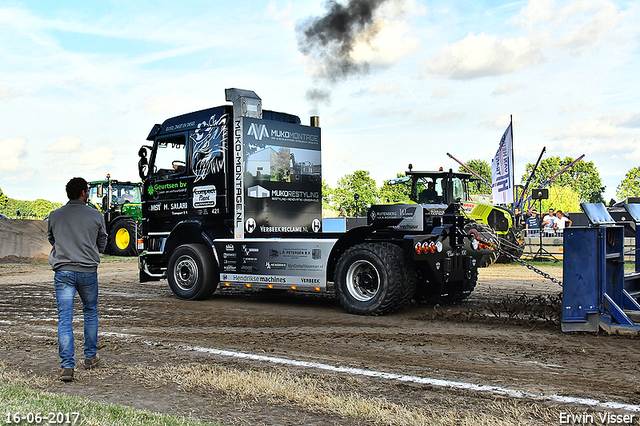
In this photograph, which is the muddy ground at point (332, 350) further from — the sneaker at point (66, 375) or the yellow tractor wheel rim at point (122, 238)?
the yellow tractor wheel rim at point (122, 238)

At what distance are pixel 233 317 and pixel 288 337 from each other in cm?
189

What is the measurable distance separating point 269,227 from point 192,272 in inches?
64.7

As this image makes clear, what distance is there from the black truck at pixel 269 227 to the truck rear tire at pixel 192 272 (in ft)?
0.06

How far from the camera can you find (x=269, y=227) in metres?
10.8

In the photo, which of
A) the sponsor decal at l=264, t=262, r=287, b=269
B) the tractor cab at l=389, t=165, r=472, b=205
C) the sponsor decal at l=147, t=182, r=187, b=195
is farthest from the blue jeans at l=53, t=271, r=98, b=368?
the tractor cab at l=389, t=165, r=472, b=205

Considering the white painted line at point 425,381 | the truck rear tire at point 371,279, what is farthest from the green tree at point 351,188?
the white painted line at point 425,381

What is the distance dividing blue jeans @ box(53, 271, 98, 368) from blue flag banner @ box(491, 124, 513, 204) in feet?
57.6

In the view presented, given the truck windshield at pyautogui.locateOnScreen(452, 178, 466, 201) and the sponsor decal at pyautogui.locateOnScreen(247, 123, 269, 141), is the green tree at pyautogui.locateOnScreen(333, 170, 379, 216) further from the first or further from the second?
the sponsor decal at pyautogui.locateOnScreen(247, 123, 269, 141)

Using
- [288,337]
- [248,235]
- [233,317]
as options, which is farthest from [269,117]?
[288,337]

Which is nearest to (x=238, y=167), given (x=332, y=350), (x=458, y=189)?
(x=332, y=350)

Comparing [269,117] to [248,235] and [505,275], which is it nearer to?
[248,235]

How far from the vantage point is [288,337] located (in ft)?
24.4

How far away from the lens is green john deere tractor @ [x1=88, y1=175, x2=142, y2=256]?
22922 millimetres

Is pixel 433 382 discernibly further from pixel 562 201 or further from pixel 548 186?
pixel 548 186
